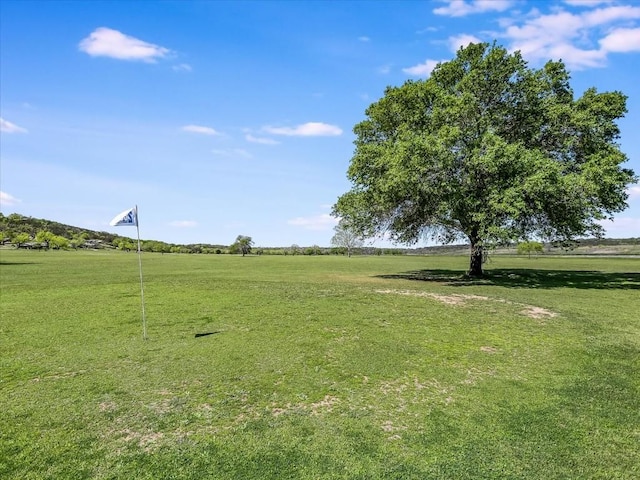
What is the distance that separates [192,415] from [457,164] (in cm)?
2291

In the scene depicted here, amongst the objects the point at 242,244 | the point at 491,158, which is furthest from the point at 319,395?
the point at 242,244

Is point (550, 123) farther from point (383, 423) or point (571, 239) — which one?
point (383, 423)

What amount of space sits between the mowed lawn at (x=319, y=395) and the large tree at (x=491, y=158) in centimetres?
1009

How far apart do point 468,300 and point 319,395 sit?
12964 mm

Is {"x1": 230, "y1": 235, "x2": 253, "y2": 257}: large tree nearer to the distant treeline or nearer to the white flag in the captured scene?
the distant treeline

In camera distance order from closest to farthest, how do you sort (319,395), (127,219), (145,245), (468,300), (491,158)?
(319,395)
(127,219)
(468,300)
(491,158)
(145,245)

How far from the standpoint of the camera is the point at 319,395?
275 inches

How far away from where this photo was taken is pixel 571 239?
26.0 meters

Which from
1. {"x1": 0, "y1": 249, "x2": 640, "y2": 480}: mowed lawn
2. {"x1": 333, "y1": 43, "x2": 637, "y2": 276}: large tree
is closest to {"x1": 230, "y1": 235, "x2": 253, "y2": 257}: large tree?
{"x1": 333, "y1": 43, "x2": 637, "y2": 276}: large tree

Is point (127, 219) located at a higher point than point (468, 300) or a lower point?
higher

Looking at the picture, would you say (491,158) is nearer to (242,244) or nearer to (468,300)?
(468,300)

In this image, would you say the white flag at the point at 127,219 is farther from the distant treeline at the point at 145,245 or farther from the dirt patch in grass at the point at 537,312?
the distant treeline at the point at 145,245

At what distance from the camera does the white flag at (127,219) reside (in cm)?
1058

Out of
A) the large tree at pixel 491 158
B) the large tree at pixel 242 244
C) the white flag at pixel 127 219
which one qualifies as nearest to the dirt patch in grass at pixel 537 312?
the large tree at pixel 491 158
